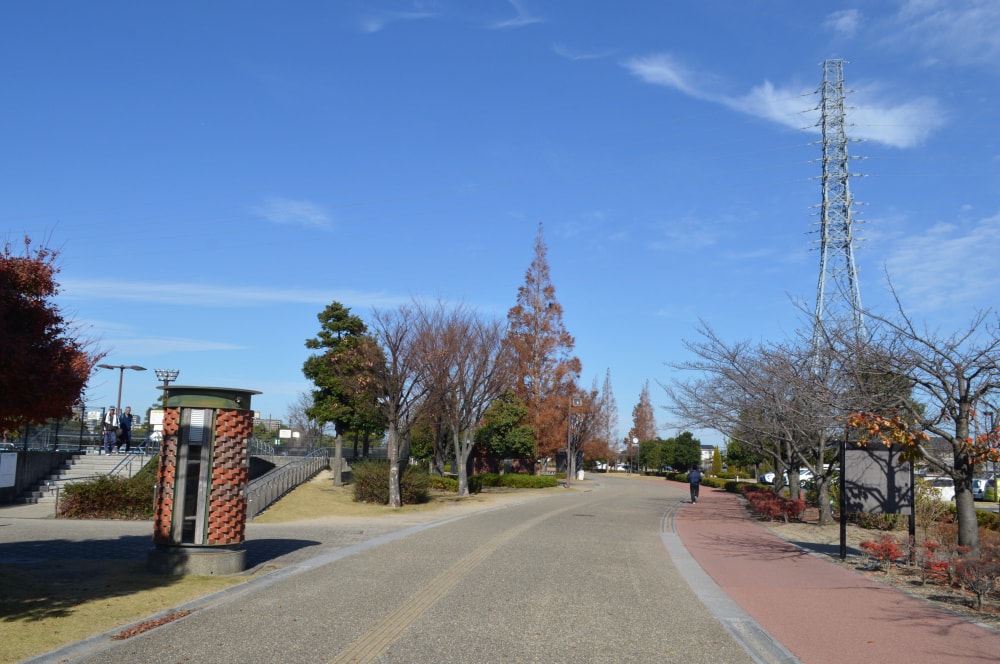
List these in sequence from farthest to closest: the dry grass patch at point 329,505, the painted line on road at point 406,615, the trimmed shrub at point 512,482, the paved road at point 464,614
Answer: the trimmed shrub at point 512,482 < the dry grass patch at point 329,505 < the paved road at point 464,614 < the painted line on road at point 406,615

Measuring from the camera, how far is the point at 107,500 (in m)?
20.2

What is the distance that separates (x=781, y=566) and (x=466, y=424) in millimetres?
20747

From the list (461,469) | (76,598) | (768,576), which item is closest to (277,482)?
(461,469)

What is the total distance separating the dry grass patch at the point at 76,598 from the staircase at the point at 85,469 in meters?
13.7

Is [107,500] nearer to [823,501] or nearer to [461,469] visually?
[461,469]

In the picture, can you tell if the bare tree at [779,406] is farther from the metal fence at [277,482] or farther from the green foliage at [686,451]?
the green foliage at [686,451]

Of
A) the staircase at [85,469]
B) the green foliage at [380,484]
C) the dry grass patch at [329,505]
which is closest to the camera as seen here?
the dry grass patch at [329,505]

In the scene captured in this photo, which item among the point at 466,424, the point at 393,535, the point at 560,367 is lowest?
the point at 393,535

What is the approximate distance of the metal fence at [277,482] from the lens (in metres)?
22.4

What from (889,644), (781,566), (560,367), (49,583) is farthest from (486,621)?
(560,367)

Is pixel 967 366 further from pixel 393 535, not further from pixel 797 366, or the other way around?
pixel 393 535

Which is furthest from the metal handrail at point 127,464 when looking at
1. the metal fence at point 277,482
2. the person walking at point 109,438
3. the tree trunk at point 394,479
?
the tree trunk at point 394,479

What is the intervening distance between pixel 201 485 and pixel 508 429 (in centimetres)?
3597

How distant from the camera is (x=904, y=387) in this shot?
14109mm
